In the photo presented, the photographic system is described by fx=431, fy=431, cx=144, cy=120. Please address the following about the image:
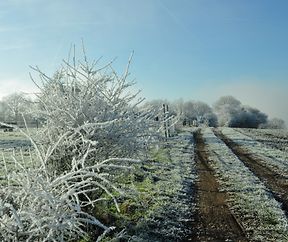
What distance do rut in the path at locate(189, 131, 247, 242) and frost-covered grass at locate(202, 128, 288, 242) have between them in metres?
0.25

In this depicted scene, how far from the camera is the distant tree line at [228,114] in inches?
4119

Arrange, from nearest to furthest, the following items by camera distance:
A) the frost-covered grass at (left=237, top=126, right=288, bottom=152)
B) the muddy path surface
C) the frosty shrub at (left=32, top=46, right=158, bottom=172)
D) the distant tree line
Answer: the frosty shrub at (left=32, top=46, right=158, bottom=172)
the muddy path surface
the frost-covered grass at (left=237, top=126, right=288, bottom=152)
the distant tree line

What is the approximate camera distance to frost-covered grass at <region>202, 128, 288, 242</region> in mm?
10159

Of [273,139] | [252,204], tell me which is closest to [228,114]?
[273,139]

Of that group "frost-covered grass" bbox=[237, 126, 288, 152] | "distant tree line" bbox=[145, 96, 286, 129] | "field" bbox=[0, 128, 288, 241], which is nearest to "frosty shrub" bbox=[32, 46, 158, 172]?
"field" bbox=[0, 128, 288, 241]

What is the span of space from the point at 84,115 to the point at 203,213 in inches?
181

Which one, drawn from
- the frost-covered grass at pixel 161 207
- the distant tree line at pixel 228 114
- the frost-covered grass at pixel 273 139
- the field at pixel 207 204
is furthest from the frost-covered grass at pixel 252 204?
the distant tree line at pixel 228 114

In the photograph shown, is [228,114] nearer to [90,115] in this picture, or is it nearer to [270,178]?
[270,178]

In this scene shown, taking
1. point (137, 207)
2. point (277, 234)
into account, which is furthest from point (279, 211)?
point (137, 207)

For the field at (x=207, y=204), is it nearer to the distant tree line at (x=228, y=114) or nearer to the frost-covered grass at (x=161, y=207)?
the frost-covered grass at (x=161, y=207)

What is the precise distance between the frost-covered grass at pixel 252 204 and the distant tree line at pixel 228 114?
264ft

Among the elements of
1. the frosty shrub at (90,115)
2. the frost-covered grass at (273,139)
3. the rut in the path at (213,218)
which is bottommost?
the rut in the path at (213,218)

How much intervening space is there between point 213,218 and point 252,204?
2.07 m

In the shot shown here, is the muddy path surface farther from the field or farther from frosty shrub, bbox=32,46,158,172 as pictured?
frosty shrub, bbox=32,46,158,172
